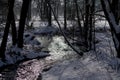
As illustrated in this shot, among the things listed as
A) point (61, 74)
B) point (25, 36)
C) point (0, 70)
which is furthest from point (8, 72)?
point (25, 36)

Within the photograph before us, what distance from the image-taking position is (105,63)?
34.0ft

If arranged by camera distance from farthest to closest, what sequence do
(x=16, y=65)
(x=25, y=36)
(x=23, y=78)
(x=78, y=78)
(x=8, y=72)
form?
(x=25, y=36) < (x=16, y=65) < (x=8, y=72) < (x=23, y=78) < (x=78, y=78)

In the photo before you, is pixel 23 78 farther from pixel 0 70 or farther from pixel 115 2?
pixel 115 2

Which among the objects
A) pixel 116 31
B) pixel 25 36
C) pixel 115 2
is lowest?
pixel 25 36

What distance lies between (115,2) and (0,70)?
7506 mm

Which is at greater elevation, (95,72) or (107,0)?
(107,0)

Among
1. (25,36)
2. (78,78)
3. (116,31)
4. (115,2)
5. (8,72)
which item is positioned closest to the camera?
(78,78)

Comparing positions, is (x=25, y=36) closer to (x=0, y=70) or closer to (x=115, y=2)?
(x=0, y=70)

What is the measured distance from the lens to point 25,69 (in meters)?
14.4

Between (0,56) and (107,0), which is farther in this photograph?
(0,56)

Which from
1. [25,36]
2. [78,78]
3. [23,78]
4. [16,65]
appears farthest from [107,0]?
[25,36]

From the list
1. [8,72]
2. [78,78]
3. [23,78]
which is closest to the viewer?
[78,78]

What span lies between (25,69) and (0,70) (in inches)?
56.8

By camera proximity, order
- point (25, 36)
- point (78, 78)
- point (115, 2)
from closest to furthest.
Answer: point (78, 78) < point (115, 2) < point (25, 36)
